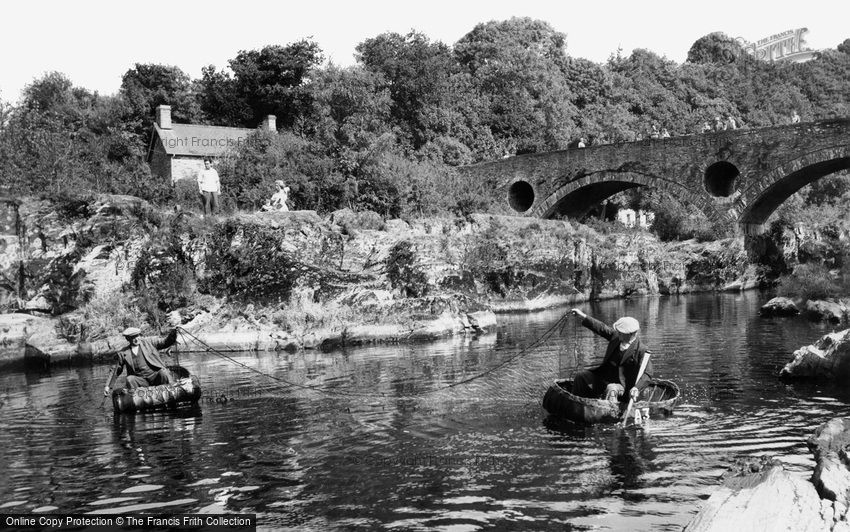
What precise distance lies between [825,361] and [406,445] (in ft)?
29.9

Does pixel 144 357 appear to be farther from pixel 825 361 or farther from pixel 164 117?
pixel 164 117

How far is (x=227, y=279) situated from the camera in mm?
26812

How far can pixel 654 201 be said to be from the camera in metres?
53.7

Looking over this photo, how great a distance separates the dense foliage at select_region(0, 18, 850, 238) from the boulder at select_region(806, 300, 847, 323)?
1630cm

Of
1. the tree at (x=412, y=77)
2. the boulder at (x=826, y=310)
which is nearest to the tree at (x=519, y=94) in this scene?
the tree at (x=412, y=77)

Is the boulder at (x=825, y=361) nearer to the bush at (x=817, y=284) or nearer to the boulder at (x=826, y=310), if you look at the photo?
the boulder at (x=826, y=310)

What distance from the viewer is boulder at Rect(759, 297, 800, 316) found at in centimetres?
2795

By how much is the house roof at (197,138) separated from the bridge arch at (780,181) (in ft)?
85.6

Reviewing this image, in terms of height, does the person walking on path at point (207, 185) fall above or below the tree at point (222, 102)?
below

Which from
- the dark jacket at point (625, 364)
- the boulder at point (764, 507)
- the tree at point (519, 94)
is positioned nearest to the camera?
the boulder at point (764, 507)

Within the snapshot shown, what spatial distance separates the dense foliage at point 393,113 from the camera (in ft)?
117

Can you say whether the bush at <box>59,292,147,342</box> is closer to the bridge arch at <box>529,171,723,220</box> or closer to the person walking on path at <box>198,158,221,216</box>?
the person walking on path at <box>198,158,221,216</box>

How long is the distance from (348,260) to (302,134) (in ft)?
57.7

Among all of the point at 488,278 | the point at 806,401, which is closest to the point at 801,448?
the point at 806,401
